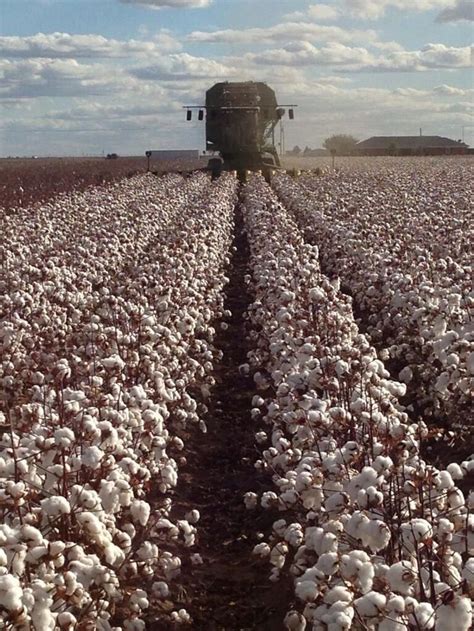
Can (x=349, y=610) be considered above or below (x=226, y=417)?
above

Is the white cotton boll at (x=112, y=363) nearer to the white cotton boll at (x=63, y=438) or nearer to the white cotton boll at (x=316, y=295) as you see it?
the white cotton boll at (x=63, y=438)

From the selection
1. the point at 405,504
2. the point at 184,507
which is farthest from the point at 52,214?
the point at 405,504

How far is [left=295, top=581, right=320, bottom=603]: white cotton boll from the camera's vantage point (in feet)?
12.7

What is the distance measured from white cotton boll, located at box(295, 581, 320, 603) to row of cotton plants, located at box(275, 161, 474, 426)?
11.0 ft

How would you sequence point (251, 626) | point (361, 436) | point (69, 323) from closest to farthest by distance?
1. point (361, 436)
2. point (251, 626)
3. point (69, 323)

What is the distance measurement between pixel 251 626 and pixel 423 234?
9.35m

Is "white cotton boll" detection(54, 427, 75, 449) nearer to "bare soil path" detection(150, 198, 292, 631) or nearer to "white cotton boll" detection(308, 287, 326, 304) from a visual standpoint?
"bare soil path" detection(150, 198, 292, 631)

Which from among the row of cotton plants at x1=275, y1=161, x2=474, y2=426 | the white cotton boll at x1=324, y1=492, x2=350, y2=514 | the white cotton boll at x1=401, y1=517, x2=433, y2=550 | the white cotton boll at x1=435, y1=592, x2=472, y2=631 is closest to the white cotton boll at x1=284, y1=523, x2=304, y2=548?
the white cotton boll at x1=324, y1=492, x2=350, y2=514

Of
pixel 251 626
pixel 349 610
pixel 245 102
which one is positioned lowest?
pixel 251 626

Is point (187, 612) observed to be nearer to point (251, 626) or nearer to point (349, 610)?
point (251, 626)

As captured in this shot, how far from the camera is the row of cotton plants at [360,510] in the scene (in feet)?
11.9

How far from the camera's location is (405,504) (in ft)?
14.5

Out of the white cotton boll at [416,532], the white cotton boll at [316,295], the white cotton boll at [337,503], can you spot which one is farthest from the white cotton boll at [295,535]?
the white cotton boll at [316,295]

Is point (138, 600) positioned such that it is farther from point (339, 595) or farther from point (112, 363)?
point (112, 363)
